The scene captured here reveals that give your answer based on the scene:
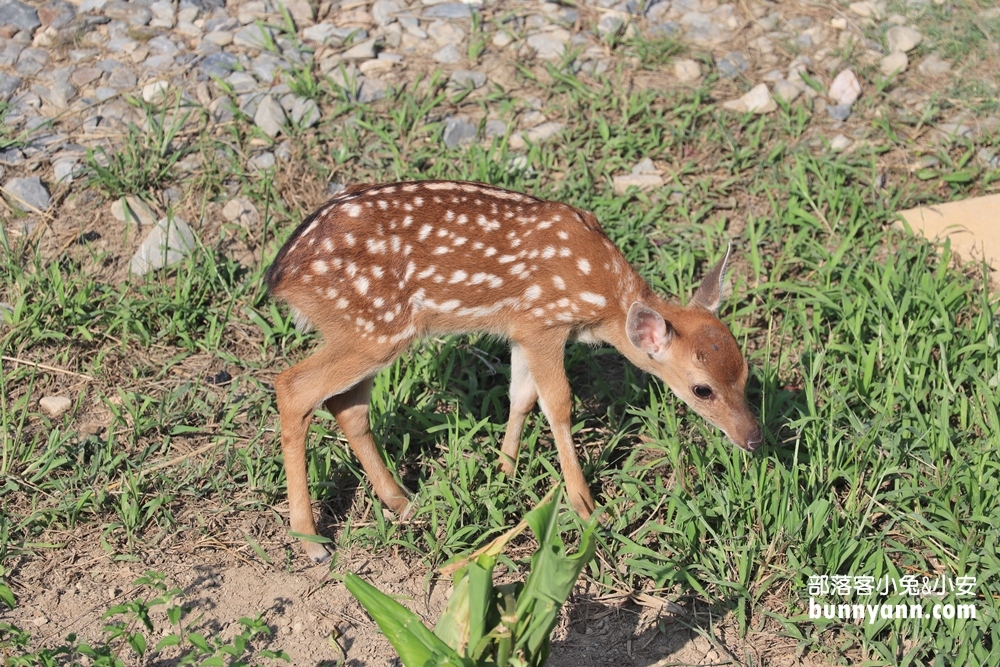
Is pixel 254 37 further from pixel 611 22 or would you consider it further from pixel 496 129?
pixel 611 22

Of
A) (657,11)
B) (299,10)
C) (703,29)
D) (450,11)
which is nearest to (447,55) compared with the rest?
(450,11)

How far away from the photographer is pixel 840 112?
7191 millimetres

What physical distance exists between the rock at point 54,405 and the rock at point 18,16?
9.80ft

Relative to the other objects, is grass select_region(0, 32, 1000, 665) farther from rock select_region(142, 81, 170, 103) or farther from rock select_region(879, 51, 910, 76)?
rock select_region(879, 51, 910, 76)

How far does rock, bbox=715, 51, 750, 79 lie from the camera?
7.43 metres

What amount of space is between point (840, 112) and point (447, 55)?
2.64 meters

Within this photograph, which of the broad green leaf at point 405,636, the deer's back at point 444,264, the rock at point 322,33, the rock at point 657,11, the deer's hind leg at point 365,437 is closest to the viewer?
the broad green leaf at point 405,636

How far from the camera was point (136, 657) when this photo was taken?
402 centimetres

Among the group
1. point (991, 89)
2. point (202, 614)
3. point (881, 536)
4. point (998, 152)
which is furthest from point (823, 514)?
point (991, 89)

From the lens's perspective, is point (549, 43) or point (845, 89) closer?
point (845, 89)

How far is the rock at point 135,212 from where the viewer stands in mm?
6184

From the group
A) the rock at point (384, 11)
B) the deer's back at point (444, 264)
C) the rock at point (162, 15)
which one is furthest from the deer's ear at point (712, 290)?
the rock at point (162, 15)

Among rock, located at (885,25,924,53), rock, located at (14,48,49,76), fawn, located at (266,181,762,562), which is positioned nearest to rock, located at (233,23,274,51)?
rock, located at (14,48,49,76)

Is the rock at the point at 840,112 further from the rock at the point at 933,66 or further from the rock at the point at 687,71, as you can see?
the rock at the point at 687,71
